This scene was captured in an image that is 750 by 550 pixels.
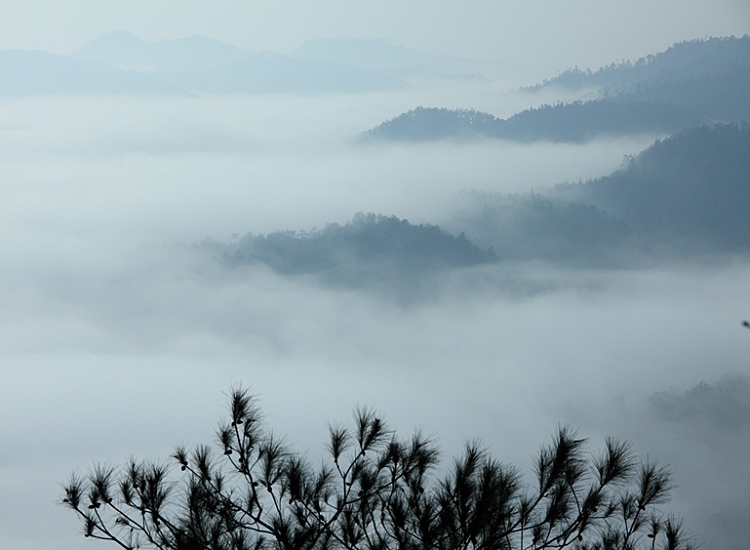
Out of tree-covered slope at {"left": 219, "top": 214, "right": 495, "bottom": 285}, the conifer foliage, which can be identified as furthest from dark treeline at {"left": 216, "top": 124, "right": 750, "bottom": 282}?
the conifer foliage

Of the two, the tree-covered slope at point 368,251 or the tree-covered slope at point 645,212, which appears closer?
the tree-covered slope at point 368,251

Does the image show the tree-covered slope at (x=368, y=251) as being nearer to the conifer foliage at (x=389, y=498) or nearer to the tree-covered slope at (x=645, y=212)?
the tree-covered slope at (x=645, y=212)

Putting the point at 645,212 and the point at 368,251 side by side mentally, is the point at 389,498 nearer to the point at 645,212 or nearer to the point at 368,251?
the point at 368,251

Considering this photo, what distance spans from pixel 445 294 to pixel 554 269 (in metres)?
11.6

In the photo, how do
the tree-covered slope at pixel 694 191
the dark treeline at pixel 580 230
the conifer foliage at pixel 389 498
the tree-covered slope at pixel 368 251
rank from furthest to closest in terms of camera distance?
the dark treeline at pixel 580 230
the tree-covered slope at pixel 368 251
the tree-covered slope at pixel 694 191
the conifer foliage at pixel 389 498

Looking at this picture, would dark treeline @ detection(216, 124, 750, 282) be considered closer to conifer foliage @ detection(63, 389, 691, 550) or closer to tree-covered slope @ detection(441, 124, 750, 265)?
tree-covered slope @ detection(441, 124, 750, 265)

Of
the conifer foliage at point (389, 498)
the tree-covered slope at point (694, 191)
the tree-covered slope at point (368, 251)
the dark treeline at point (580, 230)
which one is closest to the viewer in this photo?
the conifer foliage at point (389, 498)

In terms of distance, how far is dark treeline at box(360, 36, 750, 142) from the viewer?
89.4 m

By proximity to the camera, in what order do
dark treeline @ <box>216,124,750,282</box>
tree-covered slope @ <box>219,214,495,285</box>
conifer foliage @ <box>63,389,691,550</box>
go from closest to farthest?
1. conifer foliage @ <box>63,389,691,550</box>
2. tree-covered slope @ <box>219,214,495,285</box>
3. dark treeline @ <box>216,124,750,282</box>

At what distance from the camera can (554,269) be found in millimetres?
88750

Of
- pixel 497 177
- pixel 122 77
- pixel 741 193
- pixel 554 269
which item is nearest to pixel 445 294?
pixel 554 269

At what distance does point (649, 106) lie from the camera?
92.8 m

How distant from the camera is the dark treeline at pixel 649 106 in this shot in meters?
89.4

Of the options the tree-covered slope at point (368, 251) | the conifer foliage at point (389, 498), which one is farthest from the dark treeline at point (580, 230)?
the conifer foliage at point (389, 498)
